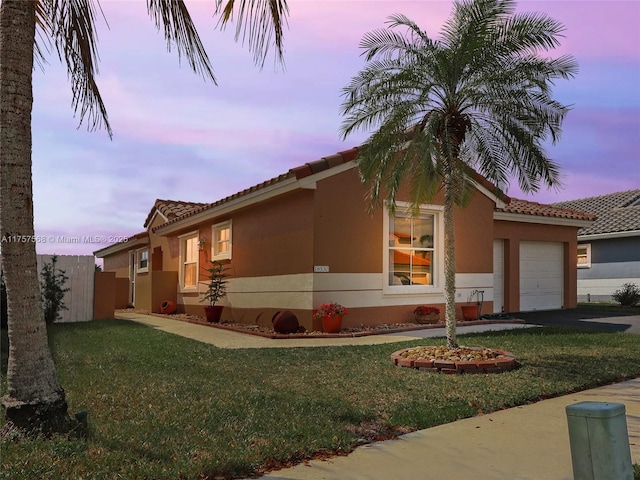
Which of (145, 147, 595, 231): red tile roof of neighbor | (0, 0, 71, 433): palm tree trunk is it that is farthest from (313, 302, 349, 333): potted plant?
(0, 0, 71, 433): palm tree trunk

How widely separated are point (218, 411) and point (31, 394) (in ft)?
5.18

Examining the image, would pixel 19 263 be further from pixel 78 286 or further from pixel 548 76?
pixel 78 286

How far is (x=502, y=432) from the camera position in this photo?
15.5ft

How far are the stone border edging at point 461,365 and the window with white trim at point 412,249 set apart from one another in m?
5.20

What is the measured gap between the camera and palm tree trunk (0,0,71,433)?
13.5 feet

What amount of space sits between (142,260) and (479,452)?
2072 cm

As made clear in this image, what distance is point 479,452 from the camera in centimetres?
423

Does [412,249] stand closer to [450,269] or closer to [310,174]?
[310,174]

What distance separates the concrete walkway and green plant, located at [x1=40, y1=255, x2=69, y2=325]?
11602mm

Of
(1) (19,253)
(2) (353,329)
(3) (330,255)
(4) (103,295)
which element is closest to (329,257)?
(3) (330,255)

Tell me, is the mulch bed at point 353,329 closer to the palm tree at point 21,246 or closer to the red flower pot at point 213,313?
the red flower pot at point 213,313

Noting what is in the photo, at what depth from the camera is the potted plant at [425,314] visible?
12656 mm

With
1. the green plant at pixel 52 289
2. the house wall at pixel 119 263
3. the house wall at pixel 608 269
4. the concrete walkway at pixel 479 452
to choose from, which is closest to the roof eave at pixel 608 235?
the house wall at pixel 608 269

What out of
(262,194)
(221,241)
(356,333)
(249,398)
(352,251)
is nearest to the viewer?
(249,398)
